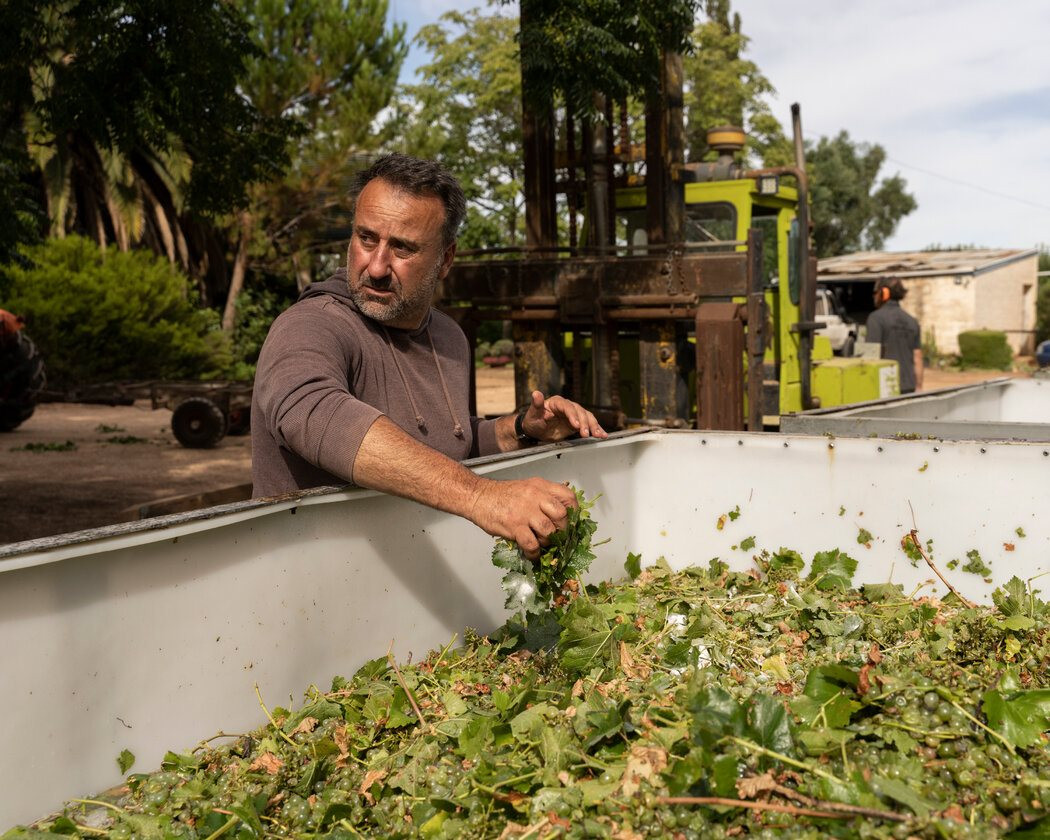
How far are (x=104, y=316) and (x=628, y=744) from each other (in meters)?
18.4

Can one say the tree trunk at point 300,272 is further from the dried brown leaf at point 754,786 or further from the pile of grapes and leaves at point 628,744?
the dried brown leaf at point 754,786

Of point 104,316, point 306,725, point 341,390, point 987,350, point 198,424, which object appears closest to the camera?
point 306,725

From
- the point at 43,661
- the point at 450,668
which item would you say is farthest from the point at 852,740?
the point at 43,661

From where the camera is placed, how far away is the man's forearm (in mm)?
2492

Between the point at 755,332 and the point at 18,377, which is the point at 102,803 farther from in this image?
the point at 18,377

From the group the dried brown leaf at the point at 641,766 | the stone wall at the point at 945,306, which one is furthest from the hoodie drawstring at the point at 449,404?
the stone wall at the point at 945,306

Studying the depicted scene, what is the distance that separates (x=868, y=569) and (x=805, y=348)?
574 cm

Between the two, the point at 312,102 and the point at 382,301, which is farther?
the point at 312,102

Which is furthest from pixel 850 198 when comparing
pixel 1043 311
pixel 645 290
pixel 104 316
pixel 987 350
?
pixel 645 290

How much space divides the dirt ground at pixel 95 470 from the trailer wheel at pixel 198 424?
16 cm

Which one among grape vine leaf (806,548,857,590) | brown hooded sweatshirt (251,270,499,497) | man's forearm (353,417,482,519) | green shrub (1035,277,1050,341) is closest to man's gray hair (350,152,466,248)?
brown hooded sweatshirt (251,270,499,497)

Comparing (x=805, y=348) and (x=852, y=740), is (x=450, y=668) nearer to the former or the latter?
(x=852, y=740)

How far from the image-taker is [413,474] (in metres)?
2.51

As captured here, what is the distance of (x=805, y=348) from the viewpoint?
9.23 m
